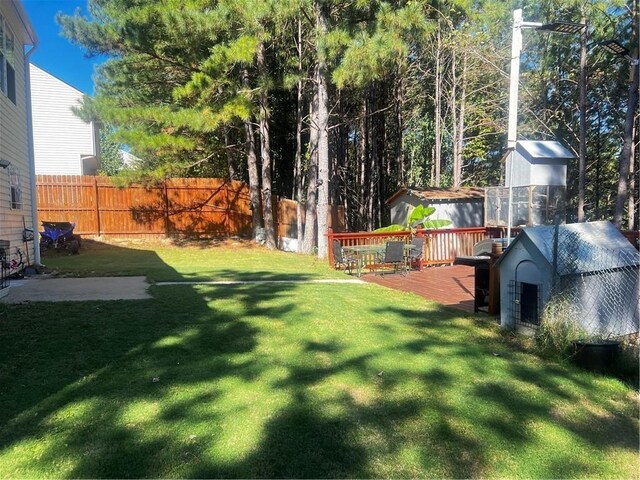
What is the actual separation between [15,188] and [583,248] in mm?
10611

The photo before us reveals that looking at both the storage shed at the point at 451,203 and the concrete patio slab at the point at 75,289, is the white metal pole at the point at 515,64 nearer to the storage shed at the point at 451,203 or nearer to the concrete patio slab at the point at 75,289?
the concrete patio slab at the point at 75,289

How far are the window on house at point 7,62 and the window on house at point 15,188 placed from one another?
1526 millimetres

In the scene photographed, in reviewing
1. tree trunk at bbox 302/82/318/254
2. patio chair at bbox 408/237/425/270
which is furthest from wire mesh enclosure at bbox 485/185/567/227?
tree trunk at bbox 302/82/318/254

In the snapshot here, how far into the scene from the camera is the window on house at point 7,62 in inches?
350

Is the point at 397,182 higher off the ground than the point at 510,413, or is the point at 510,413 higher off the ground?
the point at 397,182

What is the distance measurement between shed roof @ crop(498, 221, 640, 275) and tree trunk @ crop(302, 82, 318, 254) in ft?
35.2

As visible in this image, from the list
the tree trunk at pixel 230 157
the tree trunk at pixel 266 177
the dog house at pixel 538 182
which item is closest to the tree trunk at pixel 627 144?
the dog house at pixel 538 182

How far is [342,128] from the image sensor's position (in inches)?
930

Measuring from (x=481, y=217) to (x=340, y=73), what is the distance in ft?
27.8

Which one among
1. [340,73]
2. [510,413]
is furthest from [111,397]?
[340,73]

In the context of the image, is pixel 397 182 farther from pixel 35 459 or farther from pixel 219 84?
pixel 35 459

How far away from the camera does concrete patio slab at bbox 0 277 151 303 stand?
6.96m

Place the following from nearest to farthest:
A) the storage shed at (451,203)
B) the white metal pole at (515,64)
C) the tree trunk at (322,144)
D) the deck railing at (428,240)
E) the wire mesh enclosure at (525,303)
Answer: the wire mesh enclosure at (525,303) → the white metal pole at (515,64) → the deck railing at (428,240) → the tree trunk at (322,144) → the storage shed at (451,203)

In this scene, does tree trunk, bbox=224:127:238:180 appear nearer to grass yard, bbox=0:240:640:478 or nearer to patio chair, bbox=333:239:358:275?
patio chair, bbox=333:239:358:275
